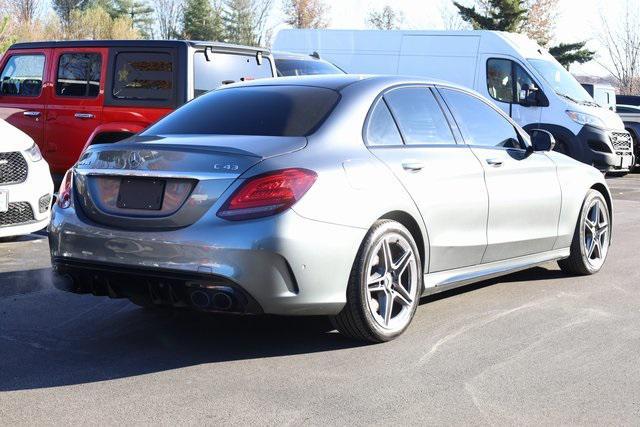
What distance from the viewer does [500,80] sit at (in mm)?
17125

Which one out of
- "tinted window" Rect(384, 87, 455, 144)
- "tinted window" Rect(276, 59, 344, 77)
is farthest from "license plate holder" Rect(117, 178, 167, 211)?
"tinted window" Rect(276, 59, 344, 77)

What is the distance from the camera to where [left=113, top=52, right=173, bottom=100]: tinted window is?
33.0ft

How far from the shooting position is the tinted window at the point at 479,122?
631 centimetres

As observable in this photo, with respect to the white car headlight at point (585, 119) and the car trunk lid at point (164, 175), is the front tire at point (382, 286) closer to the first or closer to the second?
the car trunk lid at point (164, 175)

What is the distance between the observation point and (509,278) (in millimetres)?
7398

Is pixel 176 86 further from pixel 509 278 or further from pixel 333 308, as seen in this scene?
pixel 333 308

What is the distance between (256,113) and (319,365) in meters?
1.53

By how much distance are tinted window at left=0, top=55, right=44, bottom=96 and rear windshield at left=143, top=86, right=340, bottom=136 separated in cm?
556

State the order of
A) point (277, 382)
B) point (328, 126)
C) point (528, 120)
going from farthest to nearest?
point (528, 120) → point (328, 126) → point (277, 382)

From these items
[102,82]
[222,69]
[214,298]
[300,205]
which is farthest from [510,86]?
[214,298]

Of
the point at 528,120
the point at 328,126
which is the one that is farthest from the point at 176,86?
the point at 528,120

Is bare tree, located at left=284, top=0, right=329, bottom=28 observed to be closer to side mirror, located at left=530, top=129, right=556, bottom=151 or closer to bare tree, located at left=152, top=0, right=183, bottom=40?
bare tree, located at left=152, top=0, right=183, bottom=40

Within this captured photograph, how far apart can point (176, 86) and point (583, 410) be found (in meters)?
6.64

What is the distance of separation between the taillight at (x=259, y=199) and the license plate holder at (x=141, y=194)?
38 centimetres
